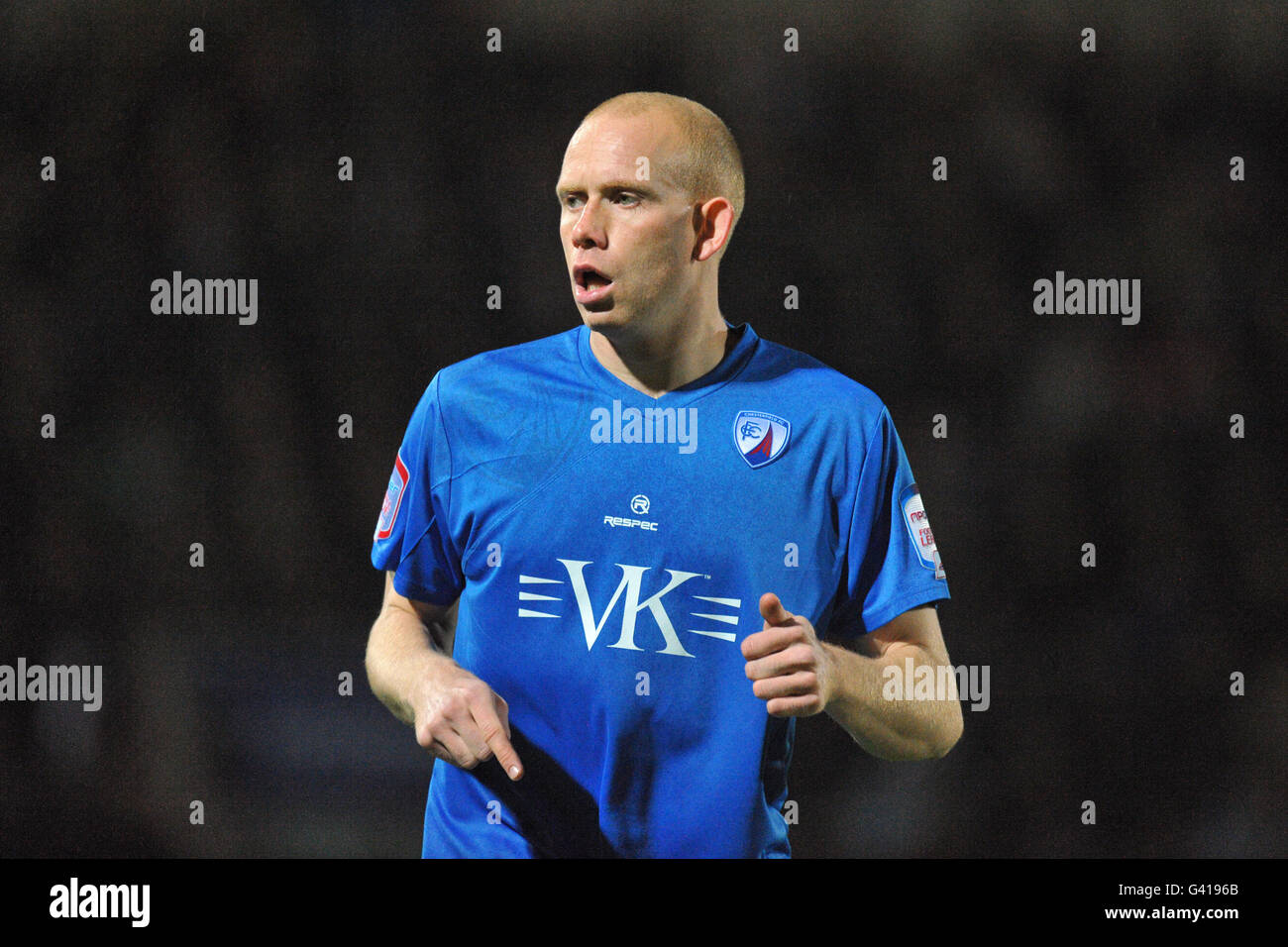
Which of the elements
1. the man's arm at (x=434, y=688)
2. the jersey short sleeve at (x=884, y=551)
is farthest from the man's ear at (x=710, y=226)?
the man's arm at (x=434, y=688)

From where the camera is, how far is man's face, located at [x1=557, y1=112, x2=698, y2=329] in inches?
108

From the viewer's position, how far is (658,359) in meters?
2.84

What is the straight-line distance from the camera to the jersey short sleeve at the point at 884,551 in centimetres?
277

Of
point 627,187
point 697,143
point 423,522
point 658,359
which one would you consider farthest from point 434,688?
point 697,143

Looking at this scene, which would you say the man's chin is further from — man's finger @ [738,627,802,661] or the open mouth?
man's finger @ [738,627,802,661]

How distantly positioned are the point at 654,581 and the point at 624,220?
0.75 meters

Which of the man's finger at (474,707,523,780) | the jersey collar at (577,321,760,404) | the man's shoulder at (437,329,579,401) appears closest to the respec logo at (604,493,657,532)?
the jersey collar at (577,321,760,404)

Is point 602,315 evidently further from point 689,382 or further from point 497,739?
point 497,739

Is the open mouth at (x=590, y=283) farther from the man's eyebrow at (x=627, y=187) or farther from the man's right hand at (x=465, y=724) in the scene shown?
the man's right hand at (x=465, y=724)

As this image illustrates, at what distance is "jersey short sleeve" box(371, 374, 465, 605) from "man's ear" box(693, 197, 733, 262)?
0.66 meters

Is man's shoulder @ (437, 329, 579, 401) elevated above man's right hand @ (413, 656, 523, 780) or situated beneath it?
elevated above

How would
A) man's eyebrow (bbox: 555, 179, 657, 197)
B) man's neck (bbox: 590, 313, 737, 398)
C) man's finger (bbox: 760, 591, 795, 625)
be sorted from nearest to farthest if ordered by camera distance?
man's finger (bbox: 760, 591, 795, 625), man's eyebrow (bbox: 555, 179, 657, 197), man's neck (bbox: 590, 313, 737, 398)

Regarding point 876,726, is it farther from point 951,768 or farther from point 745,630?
point 951,768
